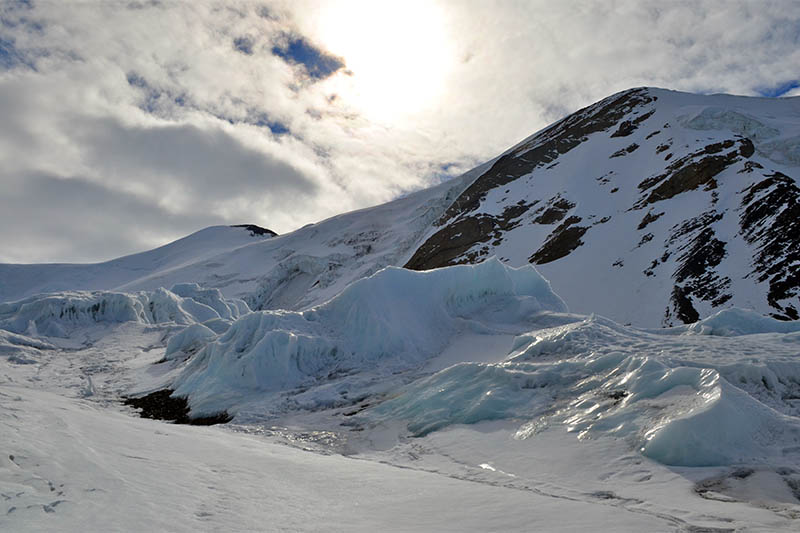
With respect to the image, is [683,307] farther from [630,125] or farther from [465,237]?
[630,125]

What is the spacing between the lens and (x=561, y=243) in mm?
47000

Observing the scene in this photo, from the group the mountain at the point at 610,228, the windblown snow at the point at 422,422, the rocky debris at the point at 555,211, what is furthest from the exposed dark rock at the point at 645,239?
the windblown snow at the point at 422,422

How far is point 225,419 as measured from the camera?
15.8 m

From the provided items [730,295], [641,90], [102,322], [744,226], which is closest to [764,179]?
[744,226]

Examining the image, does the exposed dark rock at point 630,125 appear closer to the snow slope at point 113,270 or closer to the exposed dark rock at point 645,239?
the exposed dark rock at point 645,239

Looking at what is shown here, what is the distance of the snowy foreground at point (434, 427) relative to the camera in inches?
204

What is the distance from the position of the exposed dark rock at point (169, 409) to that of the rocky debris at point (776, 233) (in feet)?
99.8

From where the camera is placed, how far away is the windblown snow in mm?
5230

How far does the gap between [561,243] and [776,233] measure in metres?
17.3

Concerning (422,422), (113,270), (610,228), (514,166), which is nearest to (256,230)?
(113,270)

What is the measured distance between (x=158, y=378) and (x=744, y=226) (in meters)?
39.2

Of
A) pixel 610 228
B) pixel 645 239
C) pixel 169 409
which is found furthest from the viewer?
pixel 610 228

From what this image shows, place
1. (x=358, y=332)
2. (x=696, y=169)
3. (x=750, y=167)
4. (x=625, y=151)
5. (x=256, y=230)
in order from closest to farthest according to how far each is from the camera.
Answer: (x=358, y=332) → (x=750, y=167) → (x=696, y=169) → (x=625, y=151) → (x=256, y=230)

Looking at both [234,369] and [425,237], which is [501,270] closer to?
[234,369]
